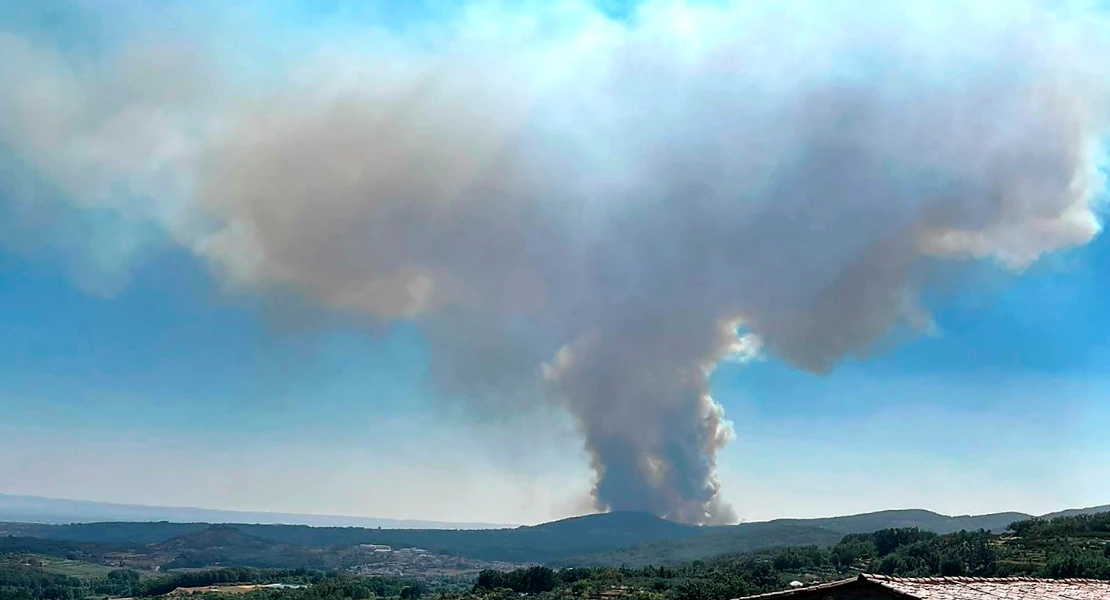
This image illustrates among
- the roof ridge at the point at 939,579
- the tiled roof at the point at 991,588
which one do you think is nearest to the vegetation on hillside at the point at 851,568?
the roof ridge at the point at 939,579

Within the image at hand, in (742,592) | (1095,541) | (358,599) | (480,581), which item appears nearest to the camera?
(742,592)

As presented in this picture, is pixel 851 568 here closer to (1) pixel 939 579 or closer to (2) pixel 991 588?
(2) pixel 991 588

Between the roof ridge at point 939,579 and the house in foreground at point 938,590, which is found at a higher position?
the roof ridge at point 939,579

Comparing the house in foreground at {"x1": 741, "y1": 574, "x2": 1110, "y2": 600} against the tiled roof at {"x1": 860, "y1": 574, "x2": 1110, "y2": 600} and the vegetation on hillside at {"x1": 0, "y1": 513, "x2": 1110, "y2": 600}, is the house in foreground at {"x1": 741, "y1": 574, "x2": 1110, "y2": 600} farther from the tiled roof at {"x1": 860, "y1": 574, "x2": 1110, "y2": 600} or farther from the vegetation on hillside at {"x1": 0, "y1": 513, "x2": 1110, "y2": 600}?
Result: the vegetation on hillside at {"x1": 0, "y1": 513, "x2": 1110, "y2": 600}

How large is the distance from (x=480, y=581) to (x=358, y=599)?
2440cm

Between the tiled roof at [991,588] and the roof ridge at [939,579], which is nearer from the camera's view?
the tiled roof at [991,588]

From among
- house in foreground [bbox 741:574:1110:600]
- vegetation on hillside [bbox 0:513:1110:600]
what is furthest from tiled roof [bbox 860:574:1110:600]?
vegetation on hillside [bbox 0:513:1110:600]

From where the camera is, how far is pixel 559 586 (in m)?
129

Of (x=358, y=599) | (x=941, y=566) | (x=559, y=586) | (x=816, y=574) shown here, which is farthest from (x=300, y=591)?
(x=941, y=566)

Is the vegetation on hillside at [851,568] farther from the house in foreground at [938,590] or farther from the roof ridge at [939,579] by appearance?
the house in foreground at [938,590]

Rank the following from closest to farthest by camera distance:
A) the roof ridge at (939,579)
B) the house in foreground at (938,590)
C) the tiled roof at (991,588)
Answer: the house in foreground at (938,590)
the tiled roof at (991,588)
the roof ridge at (939,579)

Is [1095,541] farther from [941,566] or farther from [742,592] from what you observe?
[742,592]

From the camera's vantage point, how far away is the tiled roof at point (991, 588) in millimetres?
20730

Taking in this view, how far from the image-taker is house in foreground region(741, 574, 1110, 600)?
2050 centimetres
